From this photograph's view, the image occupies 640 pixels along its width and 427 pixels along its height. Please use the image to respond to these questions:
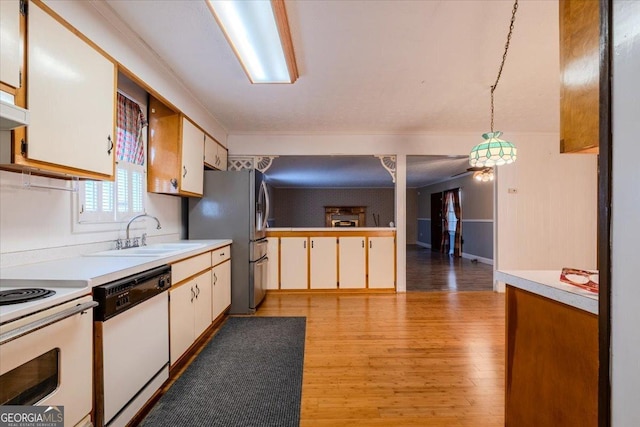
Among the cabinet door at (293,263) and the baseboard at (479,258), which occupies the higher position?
the cabinet door at (293,263)

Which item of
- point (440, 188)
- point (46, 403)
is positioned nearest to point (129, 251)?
point (46, 403)

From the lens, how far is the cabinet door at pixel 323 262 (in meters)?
4.43

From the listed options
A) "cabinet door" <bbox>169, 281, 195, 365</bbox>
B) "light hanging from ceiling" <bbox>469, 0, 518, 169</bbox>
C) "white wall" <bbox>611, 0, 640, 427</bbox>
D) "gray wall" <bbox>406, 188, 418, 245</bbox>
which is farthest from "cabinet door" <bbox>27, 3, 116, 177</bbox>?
"gray wall" <bbox>406, 188, 418, 245</bbox>

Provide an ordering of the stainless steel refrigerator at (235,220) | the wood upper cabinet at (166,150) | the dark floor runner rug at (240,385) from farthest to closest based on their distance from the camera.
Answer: the stainless steel refrigerator at (235,220)
the wood upper cabinet at (166,150)
the dark floor runner rug at (240,385)

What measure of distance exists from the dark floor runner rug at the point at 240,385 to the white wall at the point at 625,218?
57.7 inches

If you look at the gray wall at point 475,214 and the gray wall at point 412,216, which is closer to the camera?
the gray wall at point 475,214

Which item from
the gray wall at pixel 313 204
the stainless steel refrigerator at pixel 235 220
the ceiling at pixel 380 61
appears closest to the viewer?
the ceiling at pixel 380 61

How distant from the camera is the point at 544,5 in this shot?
69.0 inches

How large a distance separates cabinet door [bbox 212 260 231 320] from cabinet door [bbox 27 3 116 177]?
1.45m

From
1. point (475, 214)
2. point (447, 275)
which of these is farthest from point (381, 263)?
point (475, 214)

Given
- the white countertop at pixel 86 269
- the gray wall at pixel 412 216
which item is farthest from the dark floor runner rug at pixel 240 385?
the gray wall at pixel 412 216

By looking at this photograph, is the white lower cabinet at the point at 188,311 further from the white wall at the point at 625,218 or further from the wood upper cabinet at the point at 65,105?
the white wall at the point at 625,218

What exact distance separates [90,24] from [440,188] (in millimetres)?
9593

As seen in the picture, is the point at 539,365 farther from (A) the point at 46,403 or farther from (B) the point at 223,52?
(B) the point at 223,52
